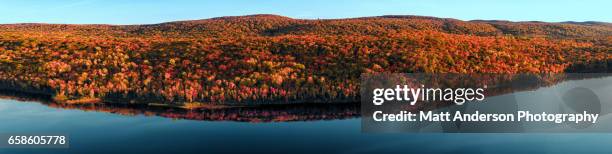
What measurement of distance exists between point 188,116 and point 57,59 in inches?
1968

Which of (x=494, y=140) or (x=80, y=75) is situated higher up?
(x=80, y=75)

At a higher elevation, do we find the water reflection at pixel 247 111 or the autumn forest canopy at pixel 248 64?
the autumn forest canopy at pixel 248 64

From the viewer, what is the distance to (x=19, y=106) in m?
65.4

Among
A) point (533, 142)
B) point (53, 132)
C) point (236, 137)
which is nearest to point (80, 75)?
point (53, 132)

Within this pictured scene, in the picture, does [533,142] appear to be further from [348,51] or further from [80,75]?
[80,75]

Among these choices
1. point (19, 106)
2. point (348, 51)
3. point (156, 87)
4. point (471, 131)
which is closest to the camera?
point (471, 131)

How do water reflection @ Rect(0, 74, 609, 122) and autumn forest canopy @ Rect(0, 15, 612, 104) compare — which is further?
autumn forest canopy @ Rect(0, 15, 612, 104)

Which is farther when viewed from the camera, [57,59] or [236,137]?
[57,59]

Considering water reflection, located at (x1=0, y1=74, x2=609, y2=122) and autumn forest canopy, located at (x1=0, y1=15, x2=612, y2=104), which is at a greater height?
autumn forest canopy, located at (x1=0, y1=15, x2=612, y2=104)

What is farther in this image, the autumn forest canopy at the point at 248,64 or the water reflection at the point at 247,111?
the autumn forest canopy at the point at 248,64

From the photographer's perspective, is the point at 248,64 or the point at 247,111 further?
the point at 248,64

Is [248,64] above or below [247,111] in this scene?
above

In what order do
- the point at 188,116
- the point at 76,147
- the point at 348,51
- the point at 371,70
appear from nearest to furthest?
1. the point at 76,147
2. the point at 188,116
3. the point at 371,70
4. the point at 348,51

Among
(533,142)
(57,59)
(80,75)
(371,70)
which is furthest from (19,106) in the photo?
(533,142)
